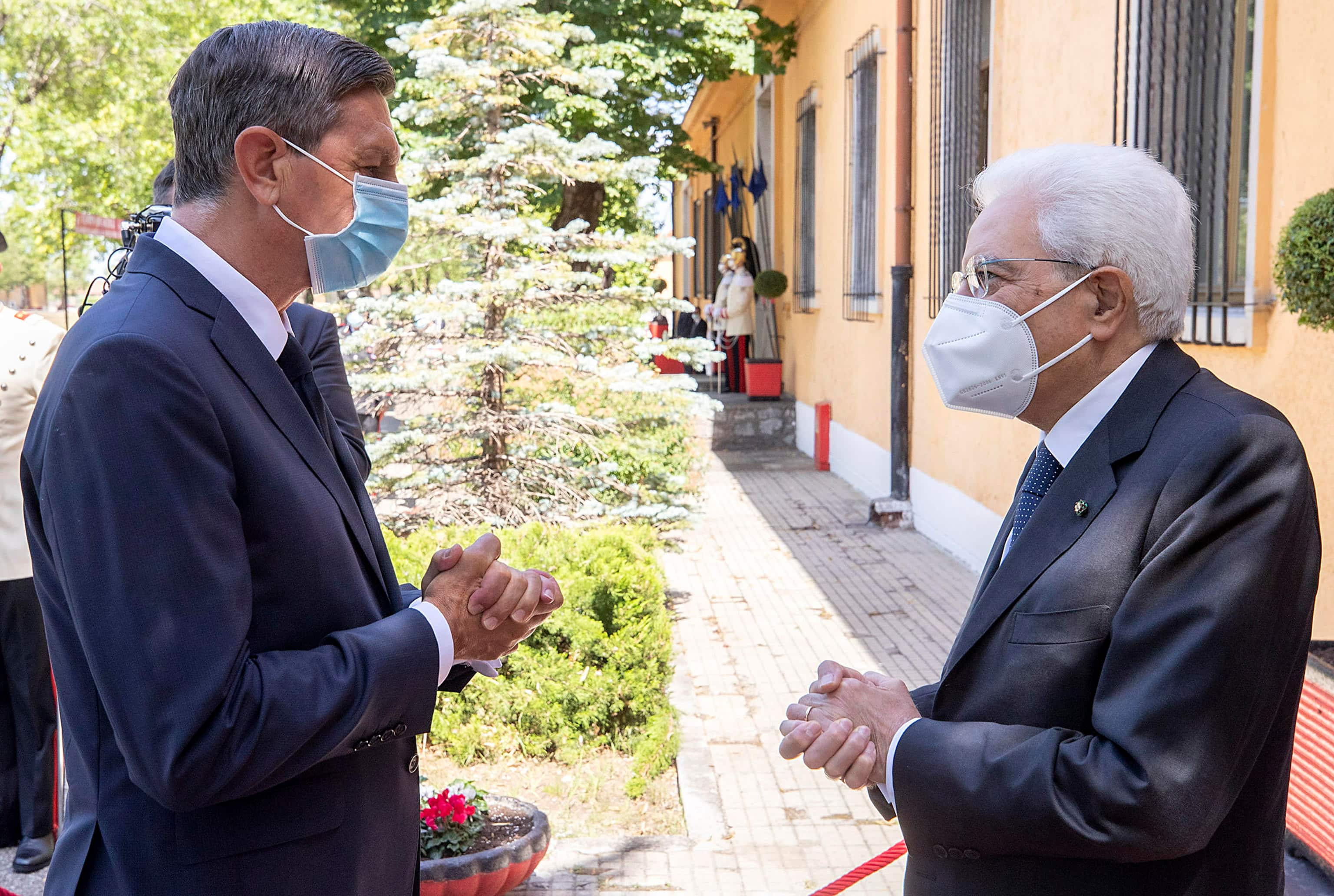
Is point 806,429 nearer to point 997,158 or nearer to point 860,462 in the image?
point 860,462

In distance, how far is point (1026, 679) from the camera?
174 cm

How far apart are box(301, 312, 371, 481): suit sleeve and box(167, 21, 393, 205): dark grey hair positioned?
78.5 inches

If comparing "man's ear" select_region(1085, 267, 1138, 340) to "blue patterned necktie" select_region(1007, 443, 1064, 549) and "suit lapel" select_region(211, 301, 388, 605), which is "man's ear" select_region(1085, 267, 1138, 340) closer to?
"blue patterned necktie" select_region(1007, 443, 1064, 549)

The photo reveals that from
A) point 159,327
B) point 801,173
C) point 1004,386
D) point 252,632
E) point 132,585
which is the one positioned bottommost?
point 252,632

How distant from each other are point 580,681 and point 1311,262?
3.23 metres

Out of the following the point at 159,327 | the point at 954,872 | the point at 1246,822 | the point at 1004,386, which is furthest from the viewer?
the point at 1004,386

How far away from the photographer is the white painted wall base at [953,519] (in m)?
8.39

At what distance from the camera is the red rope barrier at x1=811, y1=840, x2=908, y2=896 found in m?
2.63

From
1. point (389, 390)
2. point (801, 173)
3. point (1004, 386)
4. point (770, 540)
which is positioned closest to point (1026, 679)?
point (1004, 386)

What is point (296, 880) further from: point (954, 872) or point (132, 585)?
point (954, 872)

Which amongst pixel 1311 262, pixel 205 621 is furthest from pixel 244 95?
pixel 1311 262

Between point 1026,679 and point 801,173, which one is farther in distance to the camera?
point 801,173

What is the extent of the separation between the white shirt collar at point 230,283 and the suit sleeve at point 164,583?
25cm

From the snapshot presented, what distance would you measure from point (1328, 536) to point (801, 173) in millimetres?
12209
